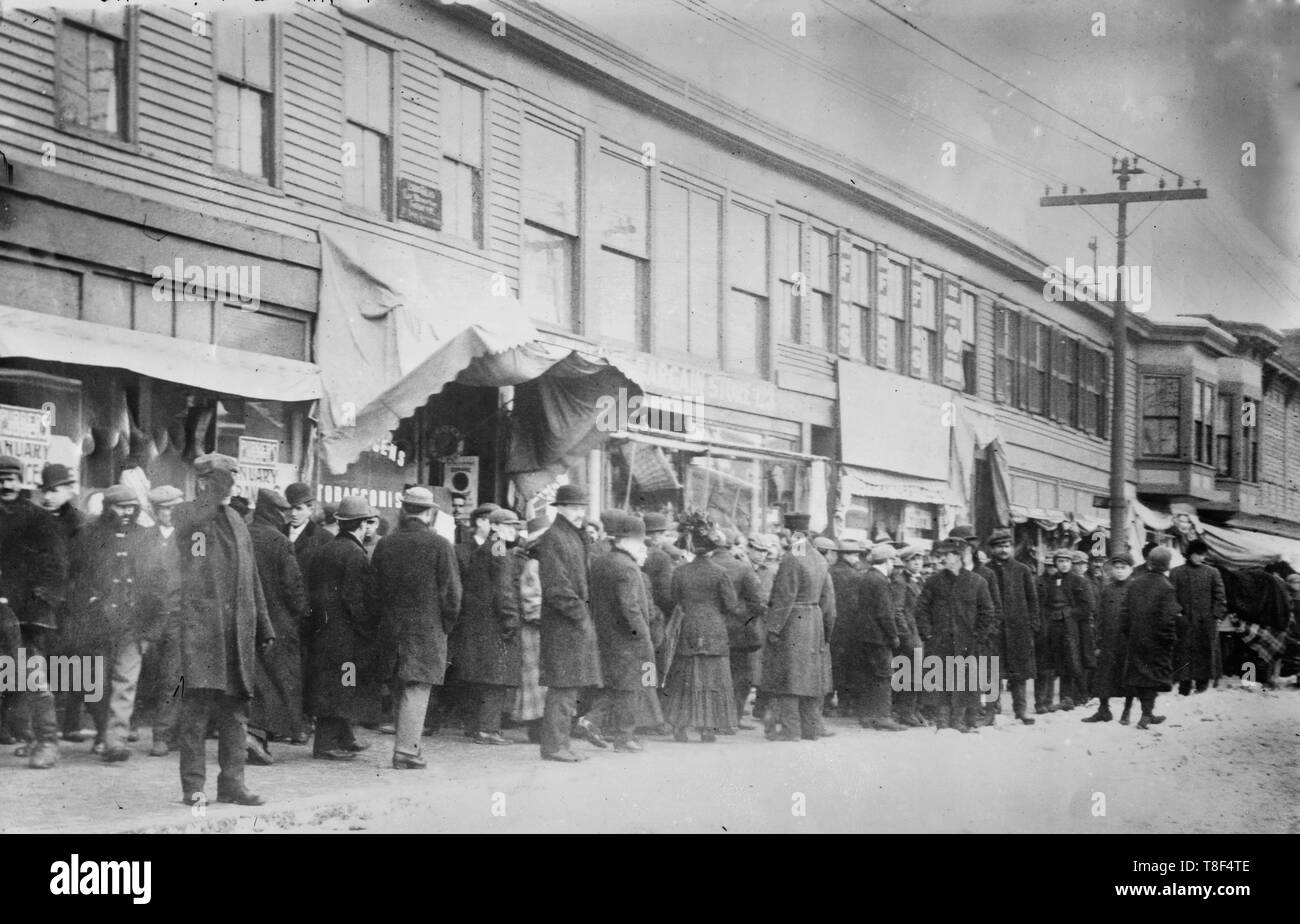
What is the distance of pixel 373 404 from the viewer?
1030cm

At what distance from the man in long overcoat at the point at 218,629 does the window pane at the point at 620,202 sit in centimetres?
653

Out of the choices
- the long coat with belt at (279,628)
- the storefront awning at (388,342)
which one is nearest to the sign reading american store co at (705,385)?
the storefront awning at (388,342)

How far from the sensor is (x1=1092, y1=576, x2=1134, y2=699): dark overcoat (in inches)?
482

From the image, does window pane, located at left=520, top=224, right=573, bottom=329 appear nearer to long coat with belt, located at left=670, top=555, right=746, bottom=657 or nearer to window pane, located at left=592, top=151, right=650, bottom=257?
window pane, located at left=592, top=151, right=650, bottom=257

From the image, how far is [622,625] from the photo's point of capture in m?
9.73

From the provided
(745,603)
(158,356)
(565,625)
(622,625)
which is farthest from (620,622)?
(158,356)

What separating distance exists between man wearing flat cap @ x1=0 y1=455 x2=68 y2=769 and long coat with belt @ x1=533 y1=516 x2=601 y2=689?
321cm

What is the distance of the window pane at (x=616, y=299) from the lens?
12969 mm

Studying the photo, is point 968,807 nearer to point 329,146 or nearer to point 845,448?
point 845,448

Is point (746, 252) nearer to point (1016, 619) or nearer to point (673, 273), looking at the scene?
point (673, 273)

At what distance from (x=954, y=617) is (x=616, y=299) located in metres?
4.56
